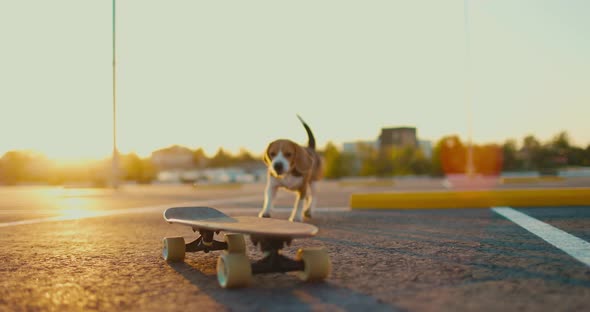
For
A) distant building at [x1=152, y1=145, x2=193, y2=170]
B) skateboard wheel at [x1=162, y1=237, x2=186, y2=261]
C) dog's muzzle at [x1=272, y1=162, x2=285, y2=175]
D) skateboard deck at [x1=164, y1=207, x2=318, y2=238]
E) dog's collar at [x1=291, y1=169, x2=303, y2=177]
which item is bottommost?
skateboard wheel at [x1=162, y1=237, x2=186, y2=261]

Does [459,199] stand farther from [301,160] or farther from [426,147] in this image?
[426,147]

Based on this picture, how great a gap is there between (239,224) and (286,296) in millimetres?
836

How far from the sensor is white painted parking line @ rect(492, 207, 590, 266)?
14.0 feet

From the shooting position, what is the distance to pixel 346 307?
106 inches

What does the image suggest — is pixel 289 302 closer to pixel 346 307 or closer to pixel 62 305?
pixel 346 307

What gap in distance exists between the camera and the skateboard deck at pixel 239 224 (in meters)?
3.06

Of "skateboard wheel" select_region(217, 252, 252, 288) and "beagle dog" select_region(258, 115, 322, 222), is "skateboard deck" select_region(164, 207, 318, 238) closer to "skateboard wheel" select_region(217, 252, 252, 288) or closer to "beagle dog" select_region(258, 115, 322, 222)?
"skateboard wheel" select_region(217, 252, 252, 288)

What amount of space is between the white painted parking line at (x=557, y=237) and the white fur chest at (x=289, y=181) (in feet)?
10.2

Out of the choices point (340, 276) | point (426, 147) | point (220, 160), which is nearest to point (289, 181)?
point (340, 276)

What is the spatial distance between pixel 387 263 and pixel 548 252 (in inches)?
61.1

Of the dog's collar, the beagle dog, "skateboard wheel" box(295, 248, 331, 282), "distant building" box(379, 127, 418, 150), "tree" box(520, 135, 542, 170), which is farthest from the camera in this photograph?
"distant building" box(379, 127, 418, 150)

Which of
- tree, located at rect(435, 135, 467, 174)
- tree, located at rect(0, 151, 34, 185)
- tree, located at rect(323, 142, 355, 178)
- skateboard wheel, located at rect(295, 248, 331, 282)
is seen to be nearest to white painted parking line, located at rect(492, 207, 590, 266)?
skateboard wheel, located at rect(295, 248, 331, 282)

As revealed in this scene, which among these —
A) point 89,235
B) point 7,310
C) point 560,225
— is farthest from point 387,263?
point 89,235

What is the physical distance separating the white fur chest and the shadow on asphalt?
11.5 ft
